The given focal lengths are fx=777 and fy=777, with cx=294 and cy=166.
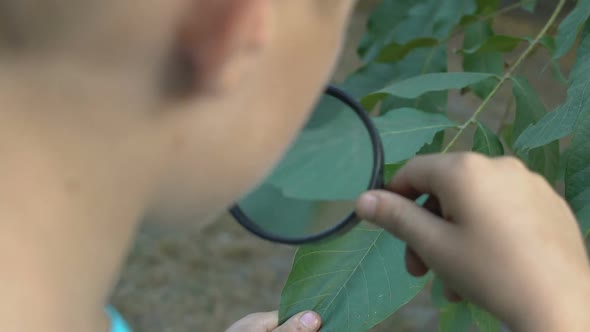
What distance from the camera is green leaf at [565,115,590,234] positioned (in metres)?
0.55

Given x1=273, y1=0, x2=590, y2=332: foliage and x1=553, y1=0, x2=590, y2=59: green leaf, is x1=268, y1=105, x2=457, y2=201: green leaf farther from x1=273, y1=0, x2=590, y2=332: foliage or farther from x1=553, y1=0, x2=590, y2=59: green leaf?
x1=553, y1=0, x2=590, y2=59: green leaf

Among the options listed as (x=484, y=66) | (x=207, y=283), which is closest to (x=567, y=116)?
(x=484, y=66)

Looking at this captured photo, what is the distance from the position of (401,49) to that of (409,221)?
0.50 meters

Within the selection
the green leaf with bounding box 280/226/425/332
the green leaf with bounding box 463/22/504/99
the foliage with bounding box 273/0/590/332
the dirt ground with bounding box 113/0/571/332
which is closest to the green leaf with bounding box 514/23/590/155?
the foliage with bounding box 273/0/590/332

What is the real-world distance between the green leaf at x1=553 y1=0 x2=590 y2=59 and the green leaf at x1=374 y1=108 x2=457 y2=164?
4.2 inches

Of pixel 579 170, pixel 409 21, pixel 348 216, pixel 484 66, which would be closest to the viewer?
pixel 348 216

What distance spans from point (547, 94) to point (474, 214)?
72.1 inches

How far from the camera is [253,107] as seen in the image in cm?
Answer: 34

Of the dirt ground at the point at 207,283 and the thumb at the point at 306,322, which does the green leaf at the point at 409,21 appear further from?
the dirt ground at the point at 207,283

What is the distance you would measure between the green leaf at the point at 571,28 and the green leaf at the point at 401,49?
23cm

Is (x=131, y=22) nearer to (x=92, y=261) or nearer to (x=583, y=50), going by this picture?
(x=92, y=261)

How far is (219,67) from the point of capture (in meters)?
0.31

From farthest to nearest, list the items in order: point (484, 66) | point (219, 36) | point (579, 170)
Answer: point (484, 66), point (579, 170), point (219, 36)

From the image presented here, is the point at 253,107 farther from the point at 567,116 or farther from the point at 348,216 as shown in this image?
the point at 567,116
